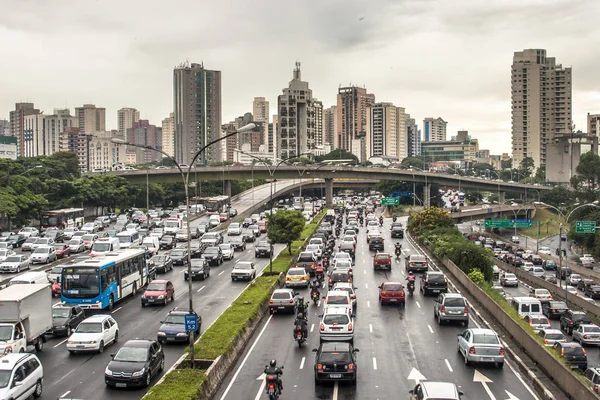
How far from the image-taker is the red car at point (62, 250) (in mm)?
56969

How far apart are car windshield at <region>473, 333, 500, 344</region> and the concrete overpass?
83405mm

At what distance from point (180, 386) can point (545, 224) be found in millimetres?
123896

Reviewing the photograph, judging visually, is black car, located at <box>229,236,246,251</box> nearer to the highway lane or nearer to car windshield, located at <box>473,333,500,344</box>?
the highway lane

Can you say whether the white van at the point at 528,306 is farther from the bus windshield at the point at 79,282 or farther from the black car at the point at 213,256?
the bus windshield at the point at 79,282

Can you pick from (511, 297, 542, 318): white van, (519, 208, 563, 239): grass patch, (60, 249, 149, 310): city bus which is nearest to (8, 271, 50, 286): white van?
(60, 249, 149, 310): city bus

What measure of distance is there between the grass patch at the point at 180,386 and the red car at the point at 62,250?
38646 mm

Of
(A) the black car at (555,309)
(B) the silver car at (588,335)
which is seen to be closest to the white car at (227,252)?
(A) the black car at (555,309)

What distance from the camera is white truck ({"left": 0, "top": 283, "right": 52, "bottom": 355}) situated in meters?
23.9

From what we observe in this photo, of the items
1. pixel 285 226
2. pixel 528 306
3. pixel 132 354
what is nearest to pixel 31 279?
pixel 132 354

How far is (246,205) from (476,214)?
134 ft

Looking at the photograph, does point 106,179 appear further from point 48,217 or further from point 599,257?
point 599,257

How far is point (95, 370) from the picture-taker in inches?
915

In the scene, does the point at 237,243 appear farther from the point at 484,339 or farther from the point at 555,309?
the point at 484,339

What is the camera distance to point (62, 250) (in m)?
57.7
